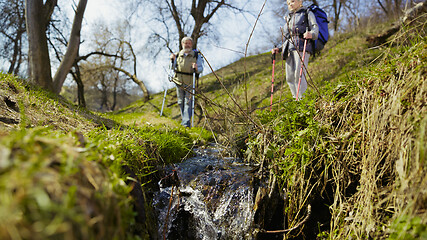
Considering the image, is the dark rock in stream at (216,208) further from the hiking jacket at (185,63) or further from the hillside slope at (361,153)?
the hiking jacket at (185,63)

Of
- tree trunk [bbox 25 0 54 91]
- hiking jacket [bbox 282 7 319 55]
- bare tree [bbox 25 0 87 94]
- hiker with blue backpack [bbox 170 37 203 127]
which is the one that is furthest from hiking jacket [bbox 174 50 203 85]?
tree trunk [bbox 25 0 54 91]

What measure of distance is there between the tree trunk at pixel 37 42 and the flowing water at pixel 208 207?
6.04 meters

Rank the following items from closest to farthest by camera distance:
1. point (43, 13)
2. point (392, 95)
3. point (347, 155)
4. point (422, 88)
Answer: point (422, 88) → point (392, 95) → point (347, 155) → point (43, 13)

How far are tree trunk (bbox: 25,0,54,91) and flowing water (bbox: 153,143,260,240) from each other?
604 centimetres

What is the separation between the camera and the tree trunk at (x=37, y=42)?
6.29 meters

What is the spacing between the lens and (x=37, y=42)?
6383mm

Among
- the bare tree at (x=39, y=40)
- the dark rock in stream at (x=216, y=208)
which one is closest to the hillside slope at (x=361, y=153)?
the dark rock in stream at (x=216, y=208)

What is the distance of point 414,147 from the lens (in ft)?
4.17

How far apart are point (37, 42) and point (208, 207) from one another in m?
6.97

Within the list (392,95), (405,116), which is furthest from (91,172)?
(392,95)

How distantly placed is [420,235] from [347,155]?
834 millimetres

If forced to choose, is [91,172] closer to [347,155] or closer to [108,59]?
[347,155]

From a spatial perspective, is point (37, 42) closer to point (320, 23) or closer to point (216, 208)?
point (216, 208)

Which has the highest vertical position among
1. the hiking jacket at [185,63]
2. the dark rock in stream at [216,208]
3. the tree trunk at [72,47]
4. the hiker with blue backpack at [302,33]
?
the tree trunk at [72,47]
